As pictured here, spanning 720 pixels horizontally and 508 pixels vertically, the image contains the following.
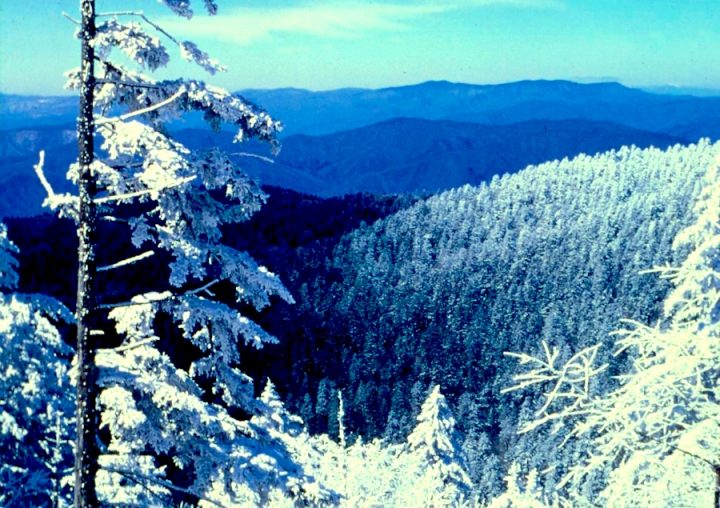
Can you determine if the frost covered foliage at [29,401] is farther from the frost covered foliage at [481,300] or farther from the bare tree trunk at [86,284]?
the frost covered foliage at [481,300]

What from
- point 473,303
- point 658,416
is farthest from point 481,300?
point 658,416

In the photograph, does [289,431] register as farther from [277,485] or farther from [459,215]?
[459,215]

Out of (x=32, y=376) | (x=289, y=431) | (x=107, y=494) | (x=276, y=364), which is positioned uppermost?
(x=32, y=376)

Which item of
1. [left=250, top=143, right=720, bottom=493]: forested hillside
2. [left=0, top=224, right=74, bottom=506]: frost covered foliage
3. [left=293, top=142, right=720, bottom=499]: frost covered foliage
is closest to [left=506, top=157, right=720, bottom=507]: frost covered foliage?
[left=0, top=224, right=74, bottom=506]: frost covered foliage

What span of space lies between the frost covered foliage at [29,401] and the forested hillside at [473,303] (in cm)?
7808

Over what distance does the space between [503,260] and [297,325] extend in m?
63.7

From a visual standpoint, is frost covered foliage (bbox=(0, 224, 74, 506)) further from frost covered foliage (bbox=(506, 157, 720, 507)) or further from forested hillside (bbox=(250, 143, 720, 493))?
forested hillside (bbox=(250, 143, 720, 493))

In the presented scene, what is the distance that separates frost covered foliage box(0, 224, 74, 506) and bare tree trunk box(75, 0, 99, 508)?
1.24 metres

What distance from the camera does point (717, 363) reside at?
505 centimetres

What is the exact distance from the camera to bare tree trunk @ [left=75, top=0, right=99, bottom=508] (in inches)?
185

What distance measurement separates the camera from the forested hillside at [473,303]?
105 m

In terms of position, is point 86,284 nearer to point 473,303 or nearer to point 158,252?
point 158,252

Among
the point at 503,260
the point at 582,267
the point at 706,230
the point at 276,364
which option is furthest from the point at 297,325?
the point at 706,230

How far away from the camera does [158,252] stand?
5348 millimetres
